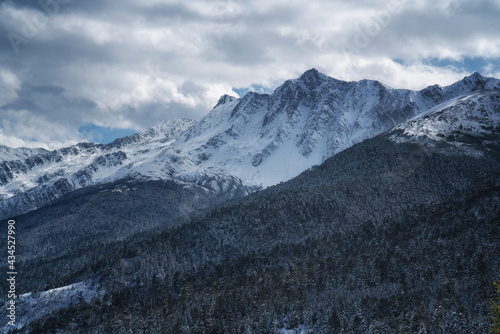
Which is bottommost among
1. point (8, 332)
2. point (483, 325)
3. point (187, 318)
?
point (483, 325)

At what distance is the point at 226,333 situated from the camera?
12825 cm

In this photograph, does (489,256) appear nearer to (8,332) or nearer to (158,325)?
(158,325)

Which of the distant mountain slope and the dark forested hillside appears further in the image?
the dark forested hillside

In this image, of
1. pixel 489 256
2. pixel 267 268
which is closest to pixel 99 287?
pixel 267 268

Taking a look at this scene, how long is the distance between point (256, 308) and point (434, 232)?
77.8 meters

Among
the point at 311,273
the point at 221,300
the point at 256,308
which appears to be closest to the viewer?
the point at 256,308

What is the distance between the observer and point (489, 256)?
13150cm

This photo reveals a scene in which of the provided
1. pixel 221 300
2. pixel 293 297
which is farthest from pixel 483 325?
pixel 221 300

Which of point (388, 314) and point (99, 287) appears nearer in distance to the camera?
point (388, 314)

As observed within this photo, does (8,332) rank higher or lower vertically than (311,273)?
higher

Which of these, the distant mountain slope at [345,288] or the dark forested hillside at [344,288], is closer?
the distant mountain slope at [345,288]

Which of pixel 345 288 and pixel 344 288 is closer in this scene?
pixel 345 288

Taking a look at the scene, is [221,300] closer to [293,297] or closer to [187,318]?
[187,318]

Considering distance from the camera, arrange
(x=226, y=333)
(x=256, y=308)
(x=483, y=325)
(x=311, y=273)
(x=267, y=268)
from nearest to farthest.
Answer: (x=483, y=325) < (x=226, y=333) < (x=256, y=308) < (x=311, y=273) < (x=267, y=268)
